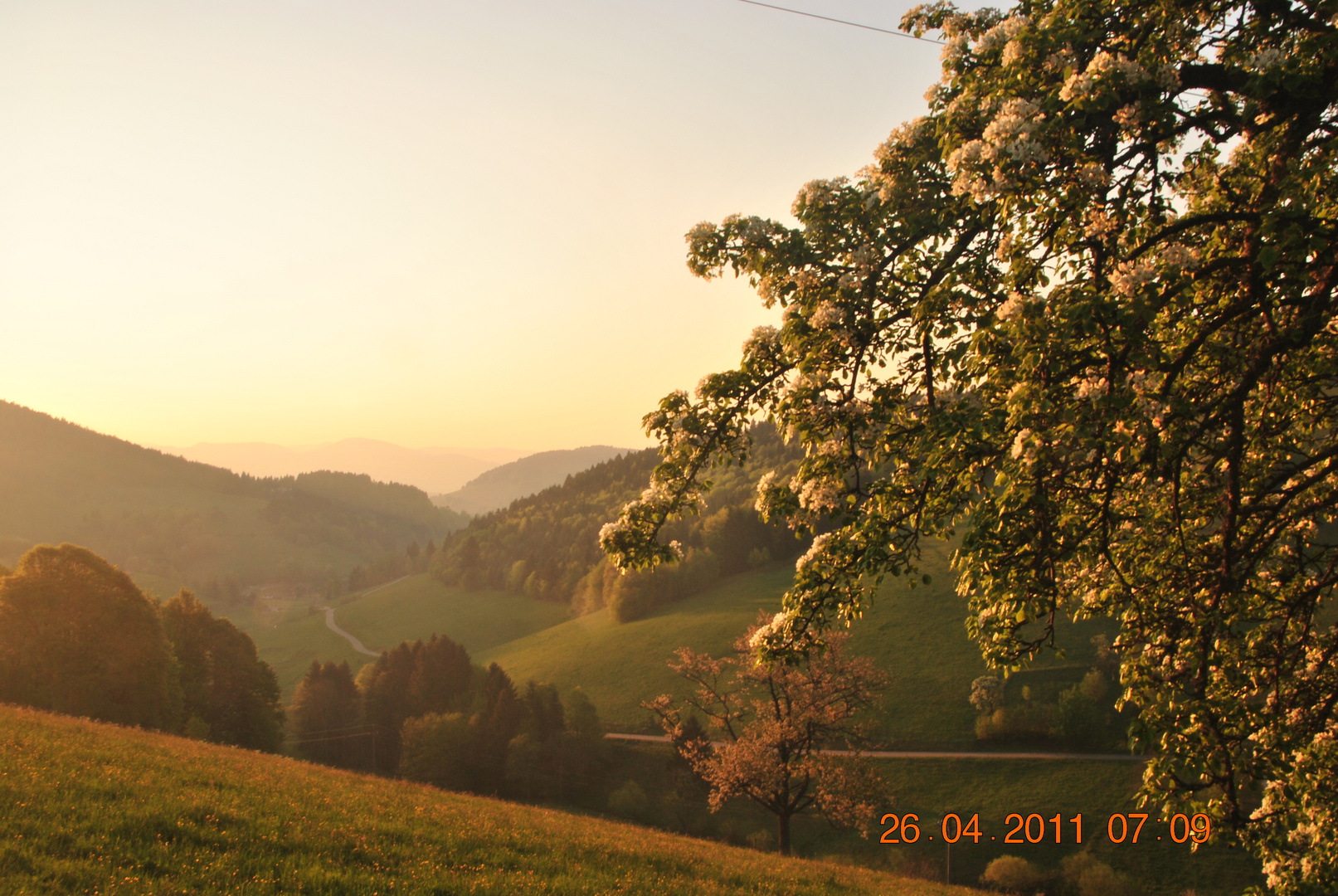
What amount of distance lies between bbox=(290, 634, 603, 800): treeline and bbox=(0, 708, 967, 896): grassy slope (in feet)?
150

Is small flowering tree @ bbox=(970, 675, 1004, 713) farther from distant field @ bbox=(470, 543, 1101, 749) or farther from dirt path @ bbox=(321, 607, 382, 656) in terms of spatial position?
dirt path @ bbox=(321, 607, 382, 656)

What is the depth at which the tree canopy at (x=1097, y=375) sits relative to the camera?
21.9ft

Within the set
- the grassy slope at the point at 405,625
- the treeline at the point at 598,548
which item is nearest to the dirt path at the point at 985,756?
the treeline at the point at 598,548

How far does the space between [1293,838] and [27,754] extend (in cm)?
2068

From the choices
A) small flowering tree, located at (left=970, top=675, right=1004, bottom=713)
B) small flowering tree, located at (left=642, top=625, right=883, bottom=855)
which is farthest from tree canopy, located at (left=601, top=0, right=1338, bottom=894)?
small flowering tree, located at (left=970, top=675, right=1004, bottom=713)

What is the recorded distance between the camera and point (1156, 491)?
33.0ft

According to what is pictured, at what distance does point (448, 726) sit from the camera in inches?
2549

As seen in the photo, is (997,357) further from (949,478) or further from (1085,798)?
(1085,798)

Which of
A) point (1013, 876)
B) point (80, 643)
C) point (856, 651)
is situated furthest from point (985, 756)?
point (80, 643)

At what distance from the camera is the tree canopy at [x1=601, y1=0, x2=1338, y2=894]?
6.68 metres

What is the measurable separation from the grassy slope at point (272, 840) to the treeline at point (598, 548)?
64475mm

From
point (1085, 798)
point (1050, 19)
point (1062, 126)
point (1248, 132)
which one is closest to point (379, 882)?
point (1062, 126)

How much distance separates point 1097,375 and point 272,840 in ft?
41.6
